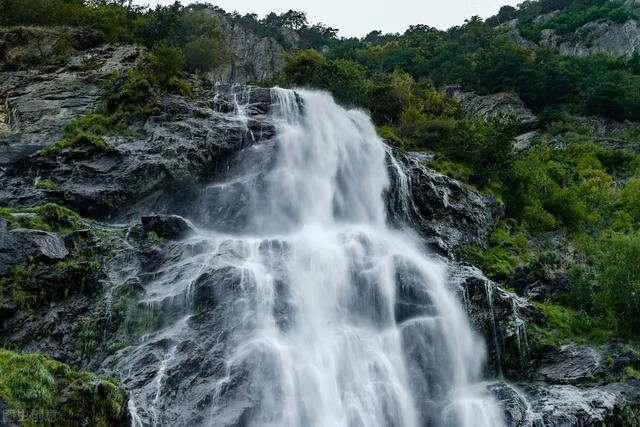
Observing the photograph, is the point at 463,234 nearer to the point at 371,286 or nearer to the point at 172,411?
the point at 371,286


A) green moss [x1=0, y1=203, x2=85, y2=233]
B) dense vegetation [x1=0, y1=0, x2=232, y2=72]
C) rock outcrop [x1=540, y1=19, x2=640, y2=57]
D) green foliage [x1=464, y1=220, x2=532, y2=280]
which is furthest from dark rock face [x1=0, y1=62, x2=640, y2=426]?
rock outcrop [x1=540, y1=19, x2=640, y2=57]

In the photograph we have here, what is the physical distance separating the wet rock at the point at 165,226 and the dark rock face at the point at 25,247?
3.02 meters

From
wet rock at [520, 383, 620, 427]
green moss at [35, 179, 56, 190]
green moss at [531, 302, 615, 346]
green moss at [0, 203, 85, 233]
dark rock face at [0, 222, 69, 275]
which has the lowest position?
wet rock at [520, 383, 620, 427]

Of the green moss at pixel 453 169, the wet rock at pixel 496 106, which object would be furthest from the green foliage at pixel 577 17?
the green moss at pixel 453 169

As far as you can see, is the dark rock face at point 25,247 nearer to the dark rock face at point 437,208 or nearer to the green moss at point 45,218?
the green moss at point 45,218

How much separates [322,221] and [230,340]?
9001mm

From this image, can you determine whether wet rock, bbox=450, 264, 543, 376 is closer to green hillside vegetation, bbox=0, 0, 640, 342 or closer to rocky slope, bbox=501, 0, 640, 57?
green hillside vegetation, bbox=0, 0, 640, 342

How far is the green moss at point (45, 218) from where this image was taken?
62.0 feet

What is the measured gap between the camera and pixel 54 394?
11.5m

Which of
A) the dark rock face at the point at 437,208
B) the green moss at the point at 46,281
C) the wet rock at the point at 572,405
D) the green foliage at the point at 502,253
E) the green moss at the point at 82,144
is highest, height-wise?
the green moss at the point at 82,144

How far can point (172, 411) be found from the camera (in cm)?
1438

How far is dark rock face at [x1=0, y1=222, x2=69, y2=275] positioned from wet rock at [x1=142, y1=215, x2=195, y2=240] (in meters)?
3.02

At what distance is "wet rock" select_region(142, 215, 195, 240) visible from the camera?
813 inches

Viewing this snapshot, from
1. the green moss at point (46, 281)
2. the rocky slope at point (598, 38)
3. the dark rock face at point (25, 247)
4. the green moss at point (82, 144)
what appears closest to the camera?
the green moss at point (46, 281)
